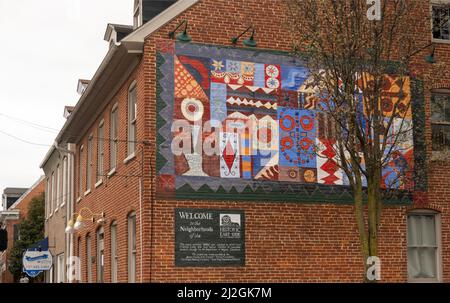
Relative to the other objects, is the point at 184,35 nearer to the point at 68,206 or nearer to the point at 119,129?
the point at 119,129

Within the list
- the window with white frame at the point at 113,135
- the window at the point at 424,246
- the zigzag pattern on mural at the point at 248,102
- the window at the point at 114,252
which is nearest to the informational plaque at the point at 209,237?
the zigzag pattern on mural at the point at 248,102

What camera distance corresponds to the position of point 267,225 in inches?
761

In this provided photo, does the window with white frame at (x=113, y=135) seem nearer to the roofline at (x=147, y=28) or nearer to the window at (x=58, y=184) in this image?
the roofline at (x=147, y=28)

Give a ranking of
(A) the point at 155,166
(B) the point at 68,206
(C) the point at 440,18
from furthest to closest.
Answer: (B) the point at 68,206 → (C) the point at 440,18 → (A) the point at 155,166

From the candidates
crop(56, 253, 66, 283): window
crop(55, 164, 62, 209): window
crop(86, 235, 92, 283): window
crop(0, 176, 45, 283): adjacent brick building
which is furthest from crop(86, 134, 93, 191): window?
crop(0, 176, 45, 283): adjacent brick building

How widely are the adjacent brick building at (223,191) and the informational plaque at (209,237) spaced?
5 centimetres

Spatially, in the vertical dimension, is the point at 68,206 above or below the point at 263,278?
above

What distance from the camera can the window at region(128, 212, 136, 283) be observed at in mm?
20308

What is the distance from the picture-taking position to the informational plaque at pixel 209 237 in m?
18.5

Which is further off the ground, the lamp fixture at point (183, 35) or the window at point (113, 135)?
the lamp fixture at point (183, 35)

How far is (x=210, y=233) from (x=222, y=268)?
887 mm

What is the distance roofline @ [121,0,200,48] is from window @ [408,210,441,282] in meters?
8.14
